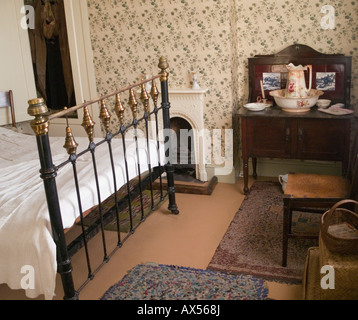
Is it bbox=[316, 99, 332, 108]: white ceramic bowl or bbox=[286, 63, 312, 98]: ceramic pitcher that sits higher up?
bbox=[286, 63, 312, 98]: ceramic pitcher

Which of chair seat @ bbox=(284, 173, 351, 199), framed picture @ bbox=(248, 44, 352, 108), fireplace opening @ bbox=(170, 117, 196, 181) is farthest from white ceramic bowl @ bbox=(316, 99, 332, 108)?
fireplace opening @ bbox=(170, 117, 196, 181)

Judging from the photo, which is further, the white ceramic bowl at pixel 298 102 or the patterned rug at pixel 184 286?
the white ceramic bowl at pixel 298 102

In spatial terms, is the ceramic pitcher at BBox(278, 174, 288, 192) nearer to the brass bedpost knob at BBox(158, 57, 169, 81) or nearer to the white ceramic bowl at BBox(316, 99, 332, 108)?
the white ceramic bowl at BBox(316, 99, 332, 108)

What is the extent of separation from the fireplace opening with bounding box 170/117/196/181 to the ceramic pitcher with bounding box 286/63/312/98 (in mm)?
1120

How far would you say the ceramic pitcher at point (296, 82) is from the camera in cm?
345

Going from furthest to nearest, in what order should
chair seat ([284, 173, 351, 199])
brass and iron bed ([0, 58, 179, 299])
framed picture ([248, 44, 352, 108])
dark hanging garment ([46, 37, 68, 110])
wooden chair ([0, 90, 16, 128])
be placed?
1. dark hanging garment ([46, 37, 68, 110])
2. wooden chair ([0, 90, 16, 128])
3. framed picture ([248, 44, 352, 108])
4. chair seat ([284, 173, 351, 199])
5. brass and iron bed ([0, 58, 179, 299])

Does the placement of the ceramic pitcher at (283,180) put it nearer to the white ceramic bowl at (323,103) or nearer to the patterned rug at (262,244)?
the patterned rug at (262,244)

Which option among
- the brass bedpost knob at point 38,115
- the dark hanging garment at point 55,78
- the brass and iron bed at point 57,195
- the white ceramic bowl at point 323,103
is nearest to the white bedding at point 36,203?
the brass and iron bed at point 57,195

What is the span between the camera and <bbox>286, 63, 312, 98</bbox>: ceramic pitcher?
345cm

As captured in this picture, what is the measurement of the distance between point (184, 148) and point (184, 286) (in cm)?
205

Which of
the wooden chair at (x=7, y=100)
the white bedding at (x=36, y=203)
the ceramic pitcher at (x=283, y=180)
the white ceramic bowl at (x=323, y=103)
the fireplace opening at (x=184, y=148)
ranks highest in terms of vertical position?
the wooden chair at (x=7, y=100)

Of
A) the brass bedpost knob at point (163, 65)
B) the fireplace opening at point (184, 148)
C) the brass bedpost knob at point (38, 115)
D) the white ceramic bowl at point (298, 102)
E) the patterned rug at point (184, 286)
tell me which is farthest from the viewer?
the fireplace opening at point (184, 148)

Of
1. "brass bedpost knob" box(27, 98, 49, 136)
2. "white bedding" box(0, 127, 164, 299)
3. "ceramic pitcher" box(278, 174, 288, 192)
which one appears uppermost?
"brass bedpost knob" box(27, 98, 49, 136)

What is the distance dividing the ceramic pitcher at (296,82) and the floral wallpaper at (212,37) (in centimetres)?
39
